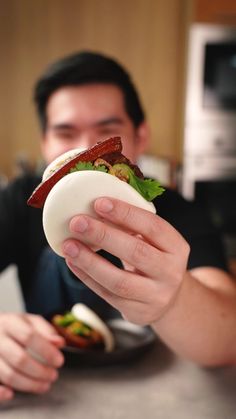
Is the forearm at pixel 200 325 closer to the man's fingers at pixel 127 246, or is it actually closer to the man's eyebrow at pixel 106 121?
the man's fingers at pixel 127 246

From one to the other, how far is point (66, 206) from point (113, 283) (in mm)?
102

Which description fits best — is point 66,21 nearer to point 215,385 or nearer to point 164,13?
point 164,13

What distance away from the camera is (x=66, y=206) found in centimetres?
47

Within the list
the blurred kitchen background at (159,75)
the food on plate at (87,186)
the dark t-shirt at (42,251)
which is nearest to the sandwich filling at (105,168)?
the food on plate at (87,186)

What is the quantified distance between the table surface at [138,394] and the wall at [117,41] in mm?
1769

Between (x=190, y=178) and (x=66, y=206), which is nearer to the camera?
(x=66, y=206)

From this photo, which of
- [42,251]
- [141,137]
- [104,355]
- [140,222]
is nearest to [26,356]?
[104,355]

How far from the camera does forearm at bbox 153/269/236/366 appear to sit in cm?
69

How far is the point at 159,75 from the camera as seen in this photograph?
256cm

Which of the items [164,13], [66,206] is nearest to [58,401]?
[66,206]

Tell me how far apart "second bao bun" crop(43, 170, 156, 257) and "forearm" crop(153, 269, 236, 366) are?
9.3 inches

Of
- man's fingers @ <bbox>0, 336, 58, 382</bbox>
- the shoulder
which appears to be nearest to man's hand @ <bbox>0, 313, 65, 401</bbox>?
man's fingers @ <bbox>0, 336, 58, 382</bbox>

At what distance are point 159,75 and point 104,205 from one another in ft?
7.28

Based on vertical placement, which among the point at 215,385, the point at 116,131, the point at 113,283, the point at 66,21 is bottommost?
the point at 215,385
